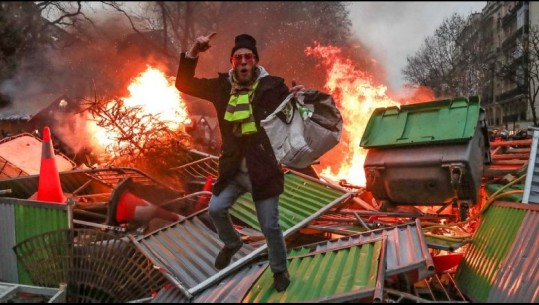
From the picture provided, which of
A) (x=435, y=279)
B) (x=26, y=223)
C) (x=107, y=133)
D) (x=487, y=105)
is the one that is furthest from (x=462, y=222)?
(x=107, y=133)

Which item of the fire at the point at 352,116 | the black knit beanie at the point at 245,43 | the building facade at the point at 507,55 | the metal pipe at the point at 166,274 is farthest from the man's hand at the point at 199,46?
the building facade at the point at 507,55

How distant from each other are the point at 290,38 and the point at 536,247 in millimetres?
13887

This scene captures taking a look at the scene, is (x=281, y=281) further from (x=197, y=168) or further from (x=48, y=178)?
(x=197, y=168)

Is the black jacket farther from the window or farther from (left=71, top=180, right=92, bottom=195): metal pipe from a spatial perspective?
the window

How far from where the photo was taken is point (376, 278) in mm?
3078

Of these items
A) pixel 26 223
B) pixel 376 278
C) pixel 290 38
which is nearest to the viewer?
pixel 376 278

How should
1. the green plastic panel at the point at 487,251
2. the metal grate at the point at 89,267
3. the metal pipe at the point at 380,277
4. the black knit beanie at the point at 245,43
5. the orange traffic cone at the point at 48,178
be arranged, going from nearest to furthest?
the metal pipe at the point at 380,277 → the black knit beanie at the point at 245,43 → the metal grate at the point at 89,267 → the green plastic panel at the point at 487,251 → the orange traffic cone at the point at 48,178

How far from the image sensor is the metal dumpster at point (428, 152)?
184 inches

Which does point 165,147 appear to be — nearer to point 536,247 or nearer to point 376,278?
point 376,278

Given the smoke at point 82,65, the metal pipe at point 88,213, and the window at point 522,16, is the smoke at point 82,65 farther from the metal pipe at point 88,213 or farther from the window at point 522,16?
the window at point 522,16

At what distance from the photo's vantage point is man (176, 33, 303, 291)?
3123 mm

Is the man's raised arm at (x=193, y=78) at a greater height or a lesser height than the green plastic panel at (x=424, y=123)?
greater

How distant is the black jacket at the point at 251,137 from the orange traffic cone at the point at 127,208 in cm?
171

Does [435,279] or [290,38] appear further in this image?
[290,38]
